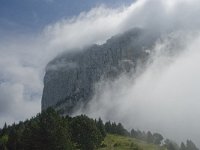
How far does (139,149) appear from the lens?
171 metres

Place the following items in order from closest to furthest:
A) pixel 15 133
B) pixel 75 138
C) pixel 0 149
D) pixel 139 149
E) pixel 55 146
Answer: pixel 55 146, pixel 75 138, pixel 0 149, pixel 15 133, pixel 139 149

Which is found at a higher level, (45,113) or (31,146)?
(45,113)

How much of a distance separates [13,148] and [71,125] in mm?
19639

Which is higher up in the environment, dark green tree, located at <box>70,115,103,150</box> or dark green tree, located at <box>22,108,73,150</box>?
dark green tree, located at <box>70,115,103,150</box>

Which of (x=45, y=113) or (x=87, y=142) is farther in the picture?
(x=87, y=142)

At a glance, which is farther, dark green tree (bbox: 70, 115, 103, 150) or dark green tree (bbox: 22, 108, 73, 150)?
dark green tree (bbox: 70, 115, 103, 150)

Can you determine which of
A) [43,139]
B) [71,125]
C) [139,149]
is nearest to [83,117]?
[71,125]

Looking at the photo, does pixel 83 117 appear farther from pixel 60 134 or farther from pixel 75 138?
pixel 60 134

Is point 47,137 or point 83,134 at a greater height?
point 83,134

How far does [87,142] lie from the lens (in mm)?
124188

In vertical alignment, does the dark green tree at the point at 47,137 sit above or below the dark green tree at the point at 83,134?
below

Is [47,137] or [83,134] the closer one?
[47,137]

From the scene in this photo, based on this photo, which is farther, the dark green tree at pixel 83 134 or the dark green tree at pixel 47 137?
the dark green tree at pixel 83 134

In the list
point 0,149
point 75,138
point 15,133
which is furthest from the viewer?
point 15,133
